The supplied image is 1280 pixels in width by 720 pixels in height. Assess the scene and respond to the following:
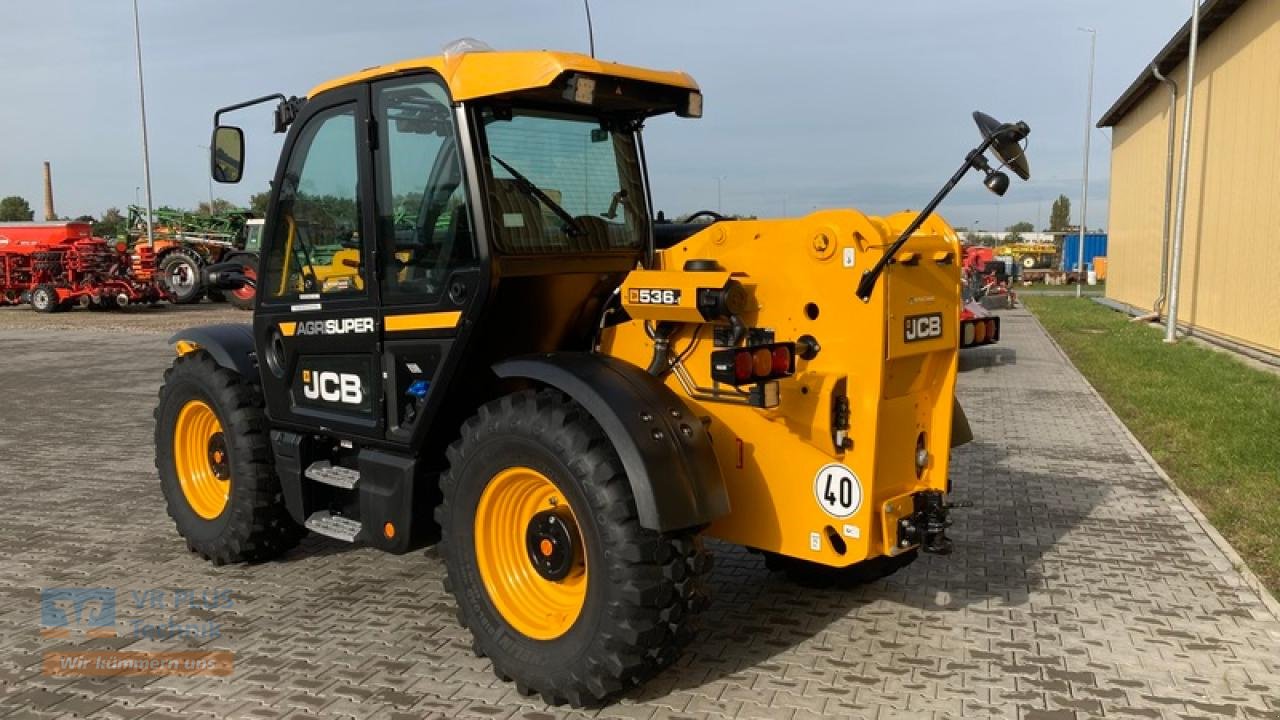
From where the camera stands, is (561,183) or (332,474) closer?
(561,183)

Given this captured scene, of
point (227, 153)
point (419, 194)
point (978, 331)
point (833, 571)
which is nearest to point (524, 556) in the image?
point (419, 194)

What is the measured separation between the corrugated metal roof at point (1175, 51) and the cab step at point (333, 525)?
16.9 meters

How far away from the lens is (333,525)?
15.1 feet

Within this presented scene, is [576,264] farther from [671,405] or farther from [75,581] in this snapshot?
[75,581]

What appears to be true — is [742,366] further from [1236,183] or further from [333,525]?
[1236,183]

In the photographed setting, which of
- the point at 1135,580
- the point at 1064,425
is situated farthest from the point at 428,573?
the point at 1064,425

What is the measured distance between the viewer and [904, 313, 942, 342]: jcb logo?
3756 mm

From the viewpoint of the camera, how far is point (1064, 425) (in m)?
9.52

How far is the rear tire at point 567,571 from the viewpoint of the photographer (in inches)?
135

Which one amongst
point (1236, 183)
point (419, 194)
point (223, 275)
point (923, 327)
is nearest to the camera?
point (923, 327)

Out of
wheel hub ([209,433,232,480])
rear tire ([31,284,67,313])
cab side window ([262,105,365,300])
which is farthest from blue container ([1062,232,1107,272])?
cab side window ([262,105,365,300])

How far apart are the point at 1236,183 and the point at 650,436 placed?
1533cm

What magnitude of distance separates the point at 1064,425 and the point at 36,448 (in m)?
9.39

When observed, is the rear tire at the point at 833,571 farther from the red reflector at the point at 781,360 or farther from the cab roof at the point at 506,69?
the cab roof at the point at 506,69
